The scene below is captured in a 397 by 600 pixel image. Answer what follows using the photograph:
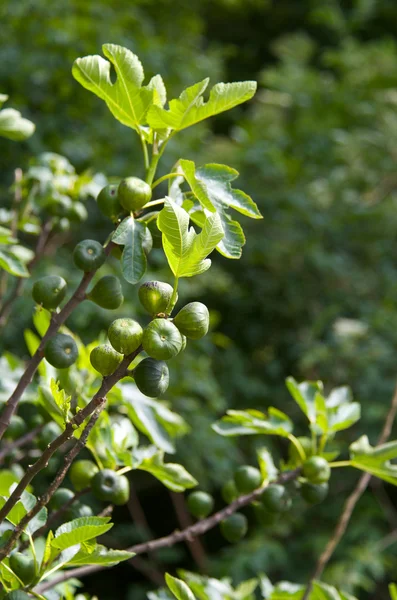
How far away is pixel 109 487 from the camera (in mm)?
703

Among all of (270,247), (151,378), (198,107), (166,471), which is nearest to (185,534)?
(166,471)

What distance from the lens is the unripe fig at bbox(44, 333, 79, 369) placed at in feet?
2.03

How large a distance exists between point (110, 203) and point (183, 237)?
15 centimetres

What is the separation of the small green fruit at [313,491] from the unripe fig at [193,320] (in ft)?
1.18

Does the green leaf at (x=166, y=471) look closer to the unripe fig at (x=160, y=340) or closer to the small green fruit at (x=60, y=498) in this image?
Result: the small green fruit at (x=60, y=498)

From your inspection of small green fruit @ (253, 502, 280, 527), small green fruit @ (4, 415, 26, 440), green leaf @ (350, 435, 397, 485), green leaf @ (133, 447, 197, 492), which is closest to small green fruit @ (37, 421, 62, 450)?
small green fruit @ (4, 415, 26, 440)

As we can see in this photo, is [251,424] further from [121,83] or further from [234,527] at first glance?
[121,83]

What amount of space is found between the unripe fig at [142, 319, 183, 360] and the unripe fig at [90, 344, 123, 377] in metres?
0.03

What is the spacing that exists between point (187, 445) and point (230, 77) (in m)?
2.52

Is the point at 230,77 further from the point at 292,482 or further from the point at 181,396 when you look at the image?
the point at 292,482

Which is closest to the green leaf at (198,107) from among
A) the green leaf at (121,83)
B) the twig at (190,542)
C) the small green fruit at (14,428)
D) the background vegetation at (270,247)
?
the green leaf at (121,83)

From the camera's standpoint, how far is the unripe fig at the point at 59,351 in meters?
0.62

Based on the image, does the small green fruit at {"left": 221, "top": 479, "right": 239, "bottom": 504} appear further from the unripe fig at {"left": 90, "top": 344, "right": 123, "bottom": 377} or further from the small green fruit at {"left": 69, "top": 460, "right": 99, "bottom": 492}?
the unripe fig at {"left": 90, "top": 344, "right": 123, "bottom": 377}

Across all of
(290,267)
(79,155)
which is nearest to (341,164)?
(290,267)
